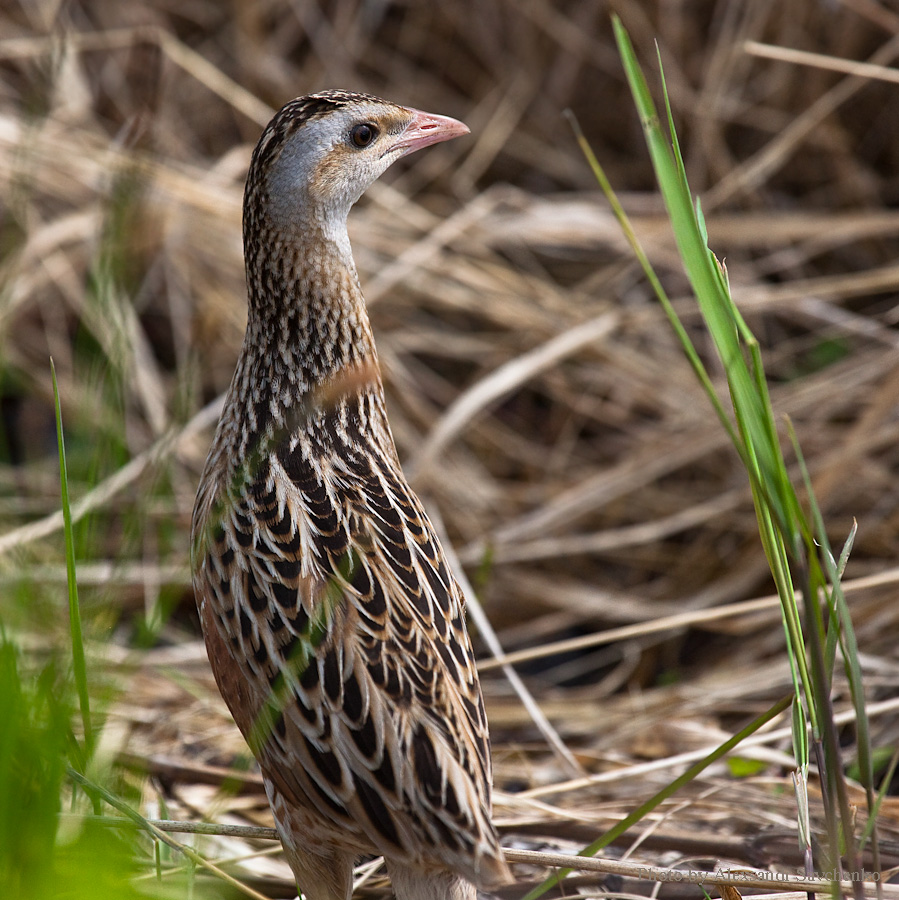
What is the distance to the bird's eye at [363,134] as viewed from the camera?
2.65 meters

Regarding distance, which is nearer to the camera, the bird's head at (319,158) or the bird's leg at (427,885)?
the bird's leg at (427,885)

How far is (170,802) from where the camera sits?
3.10 meters

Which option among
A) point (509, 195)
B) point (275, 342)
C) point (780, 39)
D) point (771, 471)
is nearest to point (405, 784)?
point (771, 471)

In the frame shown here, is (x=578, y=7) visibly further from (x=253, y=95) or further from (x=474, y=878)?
(x=474, y=878)

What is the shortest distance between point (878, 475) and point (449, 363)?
1.89m

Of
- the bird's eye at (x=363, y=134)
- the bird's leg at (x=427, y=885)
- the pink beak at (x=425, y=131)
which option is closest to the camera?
the bird's leg at (x=427, y=885)

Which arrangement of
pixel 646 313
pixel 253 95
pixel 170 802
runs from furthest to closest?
pixel 253 95, pixel 646 313, pixel 170 802

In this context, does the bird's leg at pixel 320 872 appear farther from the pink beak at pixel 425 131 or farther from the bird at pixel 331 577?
the pink beak at pixel 425 131

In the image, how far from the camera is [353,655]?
2.16 m

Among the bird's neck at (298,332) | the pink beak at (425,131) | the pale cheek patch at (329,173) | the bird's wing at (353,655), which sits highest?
the pink beak at (425,131)

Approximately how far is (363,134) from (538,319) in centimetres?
207

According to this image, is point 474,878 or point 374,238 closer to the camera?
point 474,878

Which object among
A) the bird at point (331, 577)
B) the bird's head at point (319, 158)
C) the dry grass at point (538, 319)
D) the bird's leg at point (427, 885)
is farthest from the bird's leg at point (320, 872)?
the bird's head at point (319, 158)

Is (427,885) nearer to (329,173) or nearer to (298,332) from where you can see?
(298,332)
